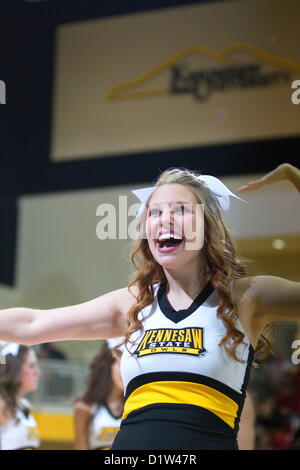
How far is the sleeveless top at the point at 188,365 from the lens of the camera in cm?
150

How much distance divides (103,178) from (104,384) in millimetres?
928

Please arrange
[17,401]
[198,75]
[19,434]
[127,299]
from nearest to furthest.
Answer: [127,299] → [19,434] → [17,401] → [198,75]

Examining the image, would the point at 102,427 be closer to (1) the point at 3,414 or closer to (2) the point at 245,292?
(1) the point at 3,414

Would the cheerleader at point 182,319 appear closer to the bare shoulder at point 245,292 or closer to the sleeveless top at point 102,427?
the bare shoulder at point 245,292

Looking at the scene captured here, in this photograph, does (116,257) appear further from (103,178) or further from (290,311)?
(103,178)

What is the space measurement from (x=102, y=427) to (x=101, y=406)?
128 mm

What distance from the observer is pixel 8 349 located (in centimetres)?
300

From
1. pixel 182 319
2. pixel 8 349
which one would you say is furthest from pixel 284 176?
pixel 8 349

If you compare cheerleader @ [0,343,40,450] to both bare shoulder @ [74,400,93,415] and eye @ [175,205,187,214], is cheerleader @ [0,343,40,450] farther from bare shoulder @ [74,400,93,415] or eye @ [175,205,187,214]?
eye @ [175,205,187,214]

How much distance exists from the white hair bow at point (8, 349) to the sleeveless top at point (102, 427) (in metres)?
0.50

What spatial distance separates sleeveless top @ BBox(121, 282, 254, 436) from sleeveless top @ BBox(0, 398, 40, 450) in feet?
5.46

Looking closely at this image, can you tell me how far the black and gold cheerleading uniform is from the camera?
4.90 feet

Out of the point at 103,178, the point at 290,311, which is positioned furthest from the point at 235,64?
the point at 290,311

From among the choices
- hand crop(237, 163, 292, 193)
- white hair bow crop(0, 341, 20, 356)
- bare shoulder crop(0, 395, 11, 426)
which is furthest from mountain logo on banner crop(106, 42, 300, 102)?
hand crop(237, 163, 292, 193)
